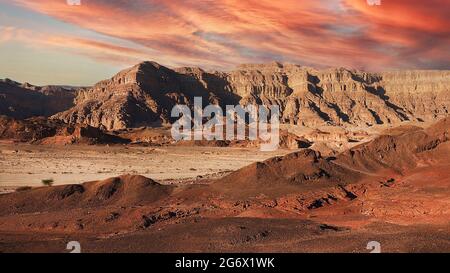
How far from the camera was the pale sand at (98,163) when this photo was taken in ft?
142

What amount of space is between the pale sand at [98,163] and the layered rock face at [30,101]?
281 feet

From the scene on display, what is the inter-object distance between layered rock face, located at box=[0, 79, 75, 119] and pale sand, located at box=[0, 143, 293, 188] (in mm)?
85585

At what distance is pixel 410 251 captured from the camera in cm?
1427

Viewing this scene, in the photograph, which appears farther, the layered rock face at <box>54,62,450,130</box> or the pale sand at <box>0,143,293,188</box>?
the layered rock face at <box>54,62,450,130</box>

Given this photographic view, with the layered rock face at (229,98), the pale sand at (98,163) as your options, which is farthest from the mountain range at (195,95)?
the pale sand at (98,163)

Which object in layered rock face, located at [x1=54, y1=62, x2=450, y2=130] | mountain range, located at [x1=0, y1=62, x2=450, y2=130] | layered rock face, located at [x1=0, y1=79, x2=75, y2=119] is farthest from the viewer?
layered rock face, located at [x1=0, y1=79, x2=75, y2=119]

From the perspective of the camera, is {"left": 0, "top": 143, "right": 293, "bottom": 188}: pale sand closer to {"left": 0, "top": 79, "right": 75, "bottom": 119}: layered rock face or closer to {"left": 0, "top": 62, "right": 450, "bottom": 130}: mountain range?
{"left": 0, "top": 62, "right": 450, "bottom": 130}: mountain range

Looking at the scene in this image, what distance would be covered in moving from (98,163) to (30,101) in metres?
128

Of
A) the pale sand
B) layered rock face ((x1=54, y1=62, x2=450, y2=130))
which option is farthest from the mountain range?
the pale sand

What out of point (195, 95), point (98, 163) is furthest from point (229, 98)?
point (98, 163)

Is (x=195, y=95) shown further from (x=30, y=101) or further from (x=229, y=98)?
(x=30, y=101)

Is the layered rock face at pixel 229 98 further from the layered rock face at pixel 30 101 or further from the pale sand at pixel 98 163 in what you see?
the pale sand at pixel 98 163

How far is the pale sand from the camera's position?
142ft

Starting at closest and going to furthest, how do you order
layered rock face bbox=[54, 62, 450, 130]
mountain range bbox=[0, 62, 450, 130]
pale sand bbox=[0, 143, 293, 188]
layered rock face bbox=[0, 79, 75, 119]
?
pale sand bbox=[0, 143, 293, 188] < layered rock face bbox=[54, 62, 450, 130] < mountain range bbox=[0, 62, 450, 130] < layered rock face bbox=[0, 79, 75, 119]
